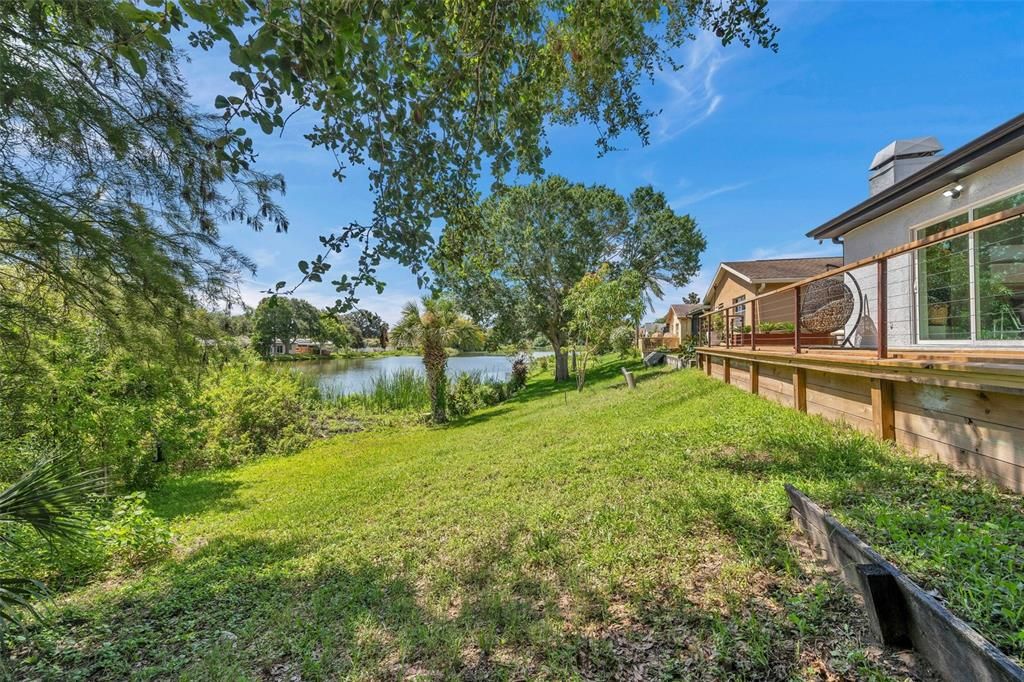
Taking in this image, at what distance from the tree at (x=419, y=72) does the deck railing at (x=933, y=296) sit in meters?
2.59

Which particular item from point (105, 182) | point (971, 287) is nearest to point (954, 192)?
point (971, 287)

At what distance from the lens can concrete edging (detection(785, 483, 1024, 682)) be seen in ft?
4.28

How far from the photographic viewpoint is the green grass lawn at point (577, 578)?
197 cm

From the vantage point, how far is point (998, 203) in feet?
14.9

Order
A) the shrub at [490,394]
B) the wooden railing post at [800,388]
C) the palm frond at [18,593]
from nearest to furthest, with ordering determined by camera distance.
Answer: the palm frond at [18,593]
the wooden railing post at [800,388]
the shrub at [490,394]

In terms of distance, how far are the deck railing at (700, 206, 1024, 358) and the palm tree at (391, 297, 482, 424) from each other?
28.5 ft

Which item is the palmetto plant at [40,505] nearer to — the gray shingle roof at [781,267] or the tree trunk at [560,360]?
the gray shingle roof at [781,267]

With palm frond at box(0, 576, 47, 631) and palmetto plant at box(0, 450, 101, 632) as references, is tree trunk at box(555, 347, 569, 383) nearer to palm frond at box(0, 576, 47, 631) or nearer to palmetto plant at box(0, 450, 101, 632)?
palmetto plant at box(0, 450, 101, 632)

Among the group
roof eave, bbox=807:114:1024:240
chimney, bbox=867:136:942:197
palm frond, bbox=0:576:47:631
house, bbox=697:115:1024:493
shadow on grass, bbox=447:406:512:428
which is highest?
chimney, bbox=867:136:942:197

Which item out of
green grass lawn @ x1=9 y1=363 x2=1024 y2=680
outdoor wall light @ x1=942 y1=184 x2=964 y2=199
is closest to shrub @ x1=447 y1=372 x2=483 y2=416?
green grass lawn @ x1=9 y1=363 x2=1024 y2=680

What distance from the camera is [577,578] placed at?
8.82 ft

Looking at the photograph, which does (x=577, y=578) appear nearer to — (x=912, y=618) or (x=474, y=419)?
(x=912, y=618)

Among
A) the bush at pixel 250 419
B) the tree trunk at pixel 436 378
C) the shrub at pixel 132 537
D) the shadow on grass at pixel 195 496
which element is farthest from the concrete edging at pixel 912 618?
the tree trunk at pixel 436 378

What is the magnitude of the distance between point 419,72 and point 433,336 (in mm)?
10653
